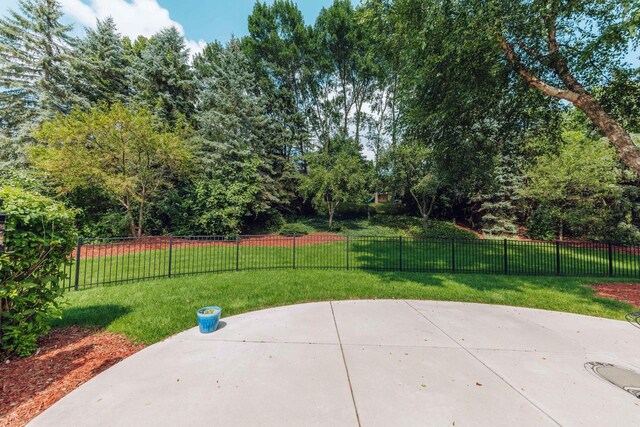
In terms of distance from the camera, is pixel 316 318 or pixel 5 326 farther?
pixel 316 318

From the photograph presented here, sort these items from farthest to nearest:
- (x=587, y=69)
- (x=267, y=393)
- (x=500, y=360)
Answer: (x=587, y=69), (x=500, y=360), (x=267, y=393)

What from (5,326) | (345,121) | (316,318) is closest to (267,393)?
(316,318)

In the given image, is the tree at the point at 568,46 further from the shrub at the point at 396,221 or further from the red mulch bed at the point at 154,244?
the shrub at the point at 396,221

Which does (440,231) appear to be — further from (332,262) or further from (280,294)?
(280,294)

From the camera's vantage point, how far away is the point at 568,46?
21.2 ft

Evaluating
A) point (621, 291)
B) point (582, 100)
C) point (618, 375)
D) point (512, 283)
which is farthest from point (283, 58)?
point (618, 375)

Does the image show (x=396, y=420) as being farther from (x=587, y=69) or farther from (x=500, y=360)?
(x=587, y=69)

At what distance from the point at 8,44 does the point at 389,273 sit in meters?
26.4

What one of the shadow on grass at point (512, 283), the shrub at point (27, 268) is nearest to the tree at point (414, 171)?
the shadow on grass at point (512, 283)

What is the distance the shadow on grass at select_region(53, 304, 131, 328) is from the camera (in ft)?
12.7

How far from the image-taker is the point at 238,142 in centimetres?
1611

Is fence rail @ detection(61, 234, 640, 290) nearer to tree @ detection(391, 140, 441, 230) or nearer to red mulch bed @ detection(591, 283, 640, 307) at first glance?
red mulch bed @ detection(591, 283, 640, 307)

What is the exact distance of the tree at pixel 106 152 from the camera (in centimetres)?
1059

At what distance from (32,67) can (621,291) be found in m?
30.1
